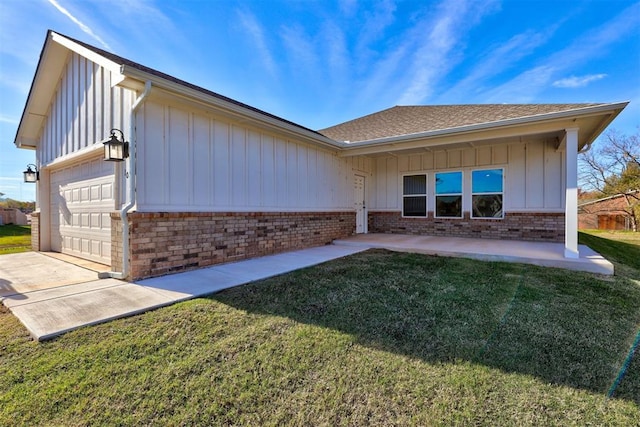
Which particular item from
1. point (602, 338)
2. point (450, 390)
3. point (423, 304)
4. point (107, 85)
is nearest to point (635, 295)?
point (602, 338)

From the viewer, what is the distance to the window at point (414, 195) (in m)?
10.2

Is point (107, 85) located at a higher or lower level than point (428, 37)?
lower

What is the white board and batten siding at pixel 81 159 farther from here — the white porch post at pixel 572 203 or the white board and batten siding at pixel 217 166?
the white porch post at pixel 572 203

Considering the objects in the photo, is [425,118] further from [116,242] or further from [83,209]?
[83,209]

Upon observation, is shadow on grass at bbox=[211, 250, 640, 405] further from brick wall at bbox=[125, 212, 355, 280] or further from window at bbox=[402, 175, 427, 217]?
window at bbox=[402, 175, 427, 217]

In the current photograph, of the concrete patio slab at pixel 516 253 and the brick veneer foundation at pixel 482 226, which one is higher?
the brick veneer foundation at pixel 482 226

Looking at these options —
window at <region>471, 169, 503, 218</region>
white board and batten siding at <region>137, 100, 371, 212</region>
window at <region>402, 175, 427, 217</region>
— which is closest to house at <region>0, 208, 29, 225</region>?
white board and batten siding at <region>137, 100, 371, 212</region>

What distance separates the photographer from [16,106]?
7926 mm

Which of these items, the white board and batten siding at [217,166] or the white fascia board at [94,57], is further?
the white board and batten siding at [217,166]

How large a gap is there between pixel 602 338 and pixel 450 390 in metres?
2.02

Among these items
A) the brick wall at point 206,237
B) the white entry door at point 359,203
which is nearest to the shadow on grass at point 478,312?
the brick wall at point 206,237

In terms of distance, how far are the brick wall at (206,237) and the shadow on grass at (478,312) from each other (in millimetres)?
1626

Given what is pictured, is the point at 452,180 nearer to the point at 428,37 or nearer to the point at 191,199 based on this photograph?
the point at 428,37

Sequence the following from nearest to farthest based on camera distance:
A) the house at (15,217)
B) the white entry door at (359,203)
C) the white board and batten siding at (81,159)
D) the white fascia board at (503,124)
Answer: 1. the white fascia board at (503,124)
2. the white board and batten siding at (81,159)
3. the white entry door at (359,203)
4. the house at (15,217)
